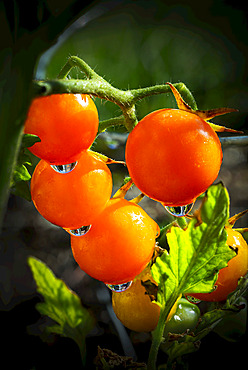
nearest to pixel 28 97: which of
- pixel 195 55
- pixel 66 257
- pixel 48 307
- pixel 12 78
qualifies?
pixel 12 78

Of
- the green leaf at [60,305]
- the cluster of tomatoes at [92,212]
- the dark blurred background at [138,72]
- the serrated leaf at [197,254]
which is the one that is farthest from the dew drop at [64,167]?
the dark blurred background at [138,72]

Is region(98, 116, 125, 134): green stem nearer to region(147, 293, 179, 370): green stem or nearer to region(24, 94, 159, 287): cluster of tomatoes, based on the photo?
region(24, 94, 159, 287): cluster of tomatoes

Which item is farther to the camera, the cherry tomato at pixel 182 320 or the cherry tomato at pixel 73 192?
the cherry tomato at pixel 182 320

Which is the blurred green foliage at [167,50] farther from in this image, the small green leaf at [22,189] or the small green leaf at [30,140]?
the small green leaf at [30,140]

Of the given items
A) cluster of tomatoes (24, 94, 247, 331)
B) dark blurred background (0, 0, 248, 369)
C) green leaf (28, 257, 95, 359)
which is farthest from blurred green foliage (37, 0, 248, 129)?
cluster of tomatoes (24, 94, 247, 331)

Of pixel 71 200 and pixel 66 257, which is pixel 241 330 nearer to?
pixel 71 200

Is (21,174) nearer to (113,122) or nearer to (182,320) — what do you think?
(113,122)
